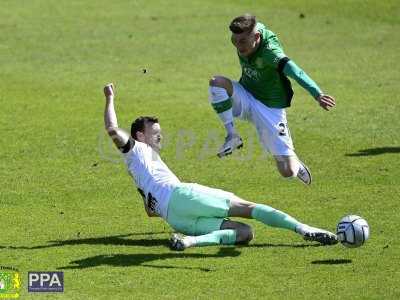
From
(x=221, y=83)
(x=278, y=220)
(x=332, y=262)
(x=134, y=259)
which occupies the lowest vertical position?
(x=332, y=262)

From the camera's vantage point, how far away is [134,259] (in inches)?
490

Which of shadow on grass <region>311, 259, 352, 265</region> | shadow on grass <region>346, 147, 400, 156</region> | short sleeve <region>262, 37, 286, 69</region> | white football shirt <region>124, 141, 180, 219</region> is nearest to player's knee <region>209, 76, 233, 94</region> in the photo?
short sleeve <region>262, 37, 286, 69</region>

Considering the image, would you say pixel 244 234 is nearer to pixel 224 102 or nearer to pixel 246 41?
pixel 224 102

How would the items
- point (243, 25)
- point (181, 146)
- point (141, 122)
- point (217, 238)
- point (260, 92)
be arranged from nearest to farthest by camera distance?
point (217, 238) < point (141, 122) < point (243, 25) < point (260, 92) < point (181, 146)

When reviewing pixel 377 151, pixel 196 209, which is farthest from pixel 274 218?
pixel 377 151

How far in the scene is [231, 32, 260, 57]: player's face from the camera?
14.3 m

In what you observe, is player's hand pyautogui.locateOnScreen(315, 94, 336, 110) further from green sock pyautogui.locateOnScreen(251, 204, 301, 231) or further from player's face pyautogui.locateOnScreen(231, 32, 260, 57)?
green sock pyautogui.locateOnScreen(251, 204, 301, 231)

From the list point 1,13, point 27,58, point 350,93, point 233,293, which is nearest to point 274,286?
point 233,293

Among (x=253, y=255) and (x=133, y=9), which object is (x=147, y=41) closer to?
(x=133, y=9)

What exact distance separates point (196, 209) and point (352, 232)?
6.09ft

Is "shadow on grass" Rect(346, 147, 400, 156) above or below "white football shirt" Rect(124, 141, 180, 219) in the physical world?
above

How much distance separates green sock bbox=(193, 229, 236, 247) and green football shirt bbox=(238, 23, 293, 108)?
9.19ft

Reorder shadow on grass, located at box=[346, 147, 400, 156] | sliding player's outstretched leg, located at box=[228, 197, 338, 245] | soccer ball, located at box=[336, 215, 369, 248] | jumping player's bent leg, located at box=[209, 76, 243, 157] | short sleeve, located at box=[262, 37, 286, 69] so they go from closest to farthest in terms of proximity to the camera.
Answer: soccer ball, located at box=[336, 215, 369, 248] → sliding player's outstretched leg, located at box=[228, 197, 338, 245] → short sleeve, located at box=[262, 37, 286, 69] → jumping player's bent leg, located at box=[209, 76, 243, 157] → shadow on grass, located at box=[346, 147, 400, 156]

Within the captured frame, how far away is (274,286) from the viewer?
37.2ft
